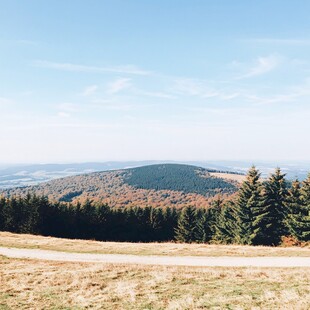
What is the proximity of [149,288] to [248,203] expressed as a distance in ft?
125

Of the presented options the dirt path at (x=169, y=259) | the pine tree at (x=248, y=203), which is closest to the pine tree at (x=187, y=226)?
the pine tree at (x=248, y=203)

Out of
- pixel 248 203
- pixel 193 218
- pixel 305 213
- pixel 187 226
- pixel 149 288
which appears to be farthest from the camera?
pixel 193 218

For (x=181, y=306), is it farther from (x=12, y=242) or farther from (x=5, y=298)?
(x=12, y=242)

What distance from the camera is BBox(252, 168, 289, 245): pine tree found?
4856 cm

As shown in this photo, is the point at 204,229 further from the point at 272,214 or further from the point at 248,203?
the point at 248,203

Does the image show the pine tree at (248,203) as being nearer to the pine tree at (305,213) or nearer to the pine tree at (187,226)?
the pine tree at (305,213)

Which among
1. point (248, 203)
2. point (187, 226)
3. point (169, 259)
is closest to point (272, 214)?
point (248, 203)

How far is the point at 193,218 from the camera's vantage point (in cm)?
7738

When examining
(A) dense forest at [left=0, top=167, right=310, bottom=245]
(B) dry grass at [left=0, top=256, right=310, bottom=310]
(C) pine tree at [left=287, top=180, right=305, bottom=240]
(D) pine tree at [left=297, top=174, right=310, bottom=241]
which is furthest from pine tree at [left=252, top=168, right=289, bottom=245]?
(B) dry grass at [left=0, top=256, right=310, bottom=310]

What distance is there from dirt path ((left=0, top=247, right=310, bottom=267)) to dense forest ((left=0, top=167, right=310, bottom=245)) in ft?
88.6

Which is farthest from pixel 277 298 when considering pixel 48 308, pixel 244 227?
pixel 244 227

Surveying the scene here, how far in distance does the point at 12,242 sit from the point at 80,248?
25.6ft

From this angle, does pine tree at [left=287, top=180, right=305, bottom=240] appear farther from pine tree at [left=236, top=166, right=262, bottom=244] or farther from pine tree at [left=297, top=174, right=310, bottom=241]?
pine tree at [left=236, top=166, right=262, bottom=244]

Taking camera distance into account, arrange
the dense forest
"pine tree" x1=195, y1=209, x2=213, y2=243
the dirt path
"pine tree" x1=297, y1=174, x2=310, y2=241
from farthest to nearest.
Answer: "pine tree" x1=195, y1=209, x2=213, y2=243 → the dense forest → "pine tree" x1=297, y1=174, x2=310, y2=241 → the dirt path
